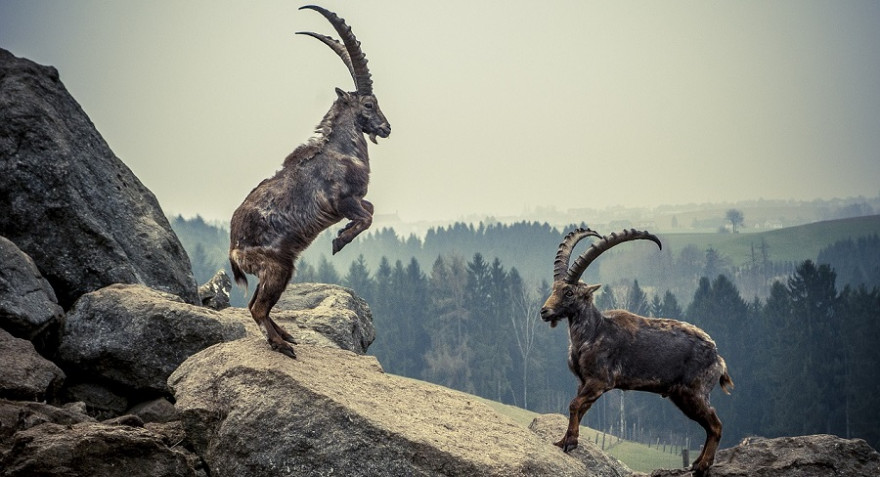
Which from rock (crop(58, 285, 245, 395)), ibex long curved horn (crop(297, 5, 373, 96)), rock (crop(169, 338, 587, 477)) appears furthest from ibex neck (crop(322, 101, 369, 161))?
rock (crop(58, 285, 245, 395))

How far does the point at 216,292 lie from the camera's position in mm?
17422

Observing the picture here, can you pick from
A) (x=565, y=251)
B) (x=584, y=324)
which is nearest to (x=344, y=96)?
(x=565, y=251)

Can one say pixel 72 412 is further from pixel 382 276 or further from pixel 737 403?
pixel 382 276

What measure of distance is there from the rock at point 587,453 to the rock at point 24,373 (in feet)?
22.6

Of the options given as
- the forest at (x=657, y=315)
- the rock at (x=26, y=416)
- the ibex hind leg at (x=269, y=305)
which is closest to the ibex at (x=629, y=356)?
the ibex hind leg at (x=269, y=305)

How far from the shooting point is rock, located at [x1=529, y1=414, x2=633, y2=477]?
422 inches

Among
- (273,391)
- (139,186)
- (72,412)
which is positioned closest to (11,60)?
(139,186)

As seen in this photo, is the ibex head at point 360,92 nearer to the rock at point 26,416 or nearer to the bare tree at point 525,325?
the rock at point 26,416

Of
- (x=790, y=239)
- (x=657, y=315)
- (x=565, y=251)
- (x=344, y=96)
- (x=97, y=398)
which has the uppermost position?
(x=344, y=96)

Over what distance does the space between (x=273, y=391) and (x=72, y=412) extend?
2.84 m

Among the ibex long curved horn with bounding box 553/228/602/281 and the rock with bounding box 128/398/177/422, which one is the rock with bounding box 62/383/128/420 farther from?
the ibex long curved horn with bounding box 553/228/602/281

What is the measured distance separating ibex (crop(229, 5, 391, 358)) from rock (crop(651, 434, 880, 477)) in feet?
17.9

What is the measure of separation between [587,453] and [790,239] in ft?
341

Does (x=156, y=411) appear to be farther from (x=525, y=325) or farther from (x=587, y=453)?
(x=525, y=325)
